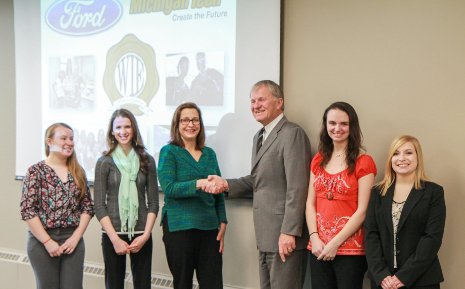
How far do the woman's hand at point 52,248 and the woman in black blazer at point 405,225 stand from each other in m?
1.72

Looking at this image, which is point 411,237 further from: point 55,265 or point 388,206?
point 55,265

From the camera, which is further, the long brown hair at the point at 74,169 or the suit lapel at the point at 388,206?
the long brown hair at the point at 74,169

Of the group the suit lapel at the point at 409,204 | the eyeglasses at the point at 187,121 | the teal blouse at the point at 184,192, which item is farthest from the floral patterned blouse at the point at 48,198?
the suit lapel at the point at 409,204

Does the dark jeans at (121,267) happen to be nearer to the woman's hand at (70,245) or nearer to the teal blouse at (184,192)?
the woman's hand at (70,245)

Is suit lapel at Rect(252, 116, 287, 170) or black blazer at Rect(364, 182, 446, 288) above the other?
suit lapel at Rect(252, 116, 287, 170)

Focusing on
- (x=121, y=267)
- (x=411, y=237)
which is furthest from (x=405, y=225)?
(x=121, y=267)

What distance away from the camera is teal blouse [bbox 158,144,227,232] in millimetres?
2707

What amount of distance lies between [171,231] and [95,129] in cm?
143

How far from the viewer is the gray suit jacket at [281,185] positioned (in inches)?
101

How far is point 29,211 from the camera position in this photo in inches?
107

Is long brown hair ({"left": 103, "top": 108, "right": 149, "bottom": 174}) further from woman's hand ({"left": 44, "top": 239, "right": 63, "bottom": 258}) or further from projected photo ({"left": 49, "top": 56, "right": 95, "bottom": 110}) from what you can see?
projected photo ({"left": 49, "top": 56, "right": 95, "bottom": 110})

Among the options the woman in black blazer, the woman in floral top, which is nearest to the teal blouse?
the woman in floral top

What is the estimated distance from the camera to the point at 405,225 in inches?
89.4

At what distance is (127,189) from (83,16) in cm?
169
